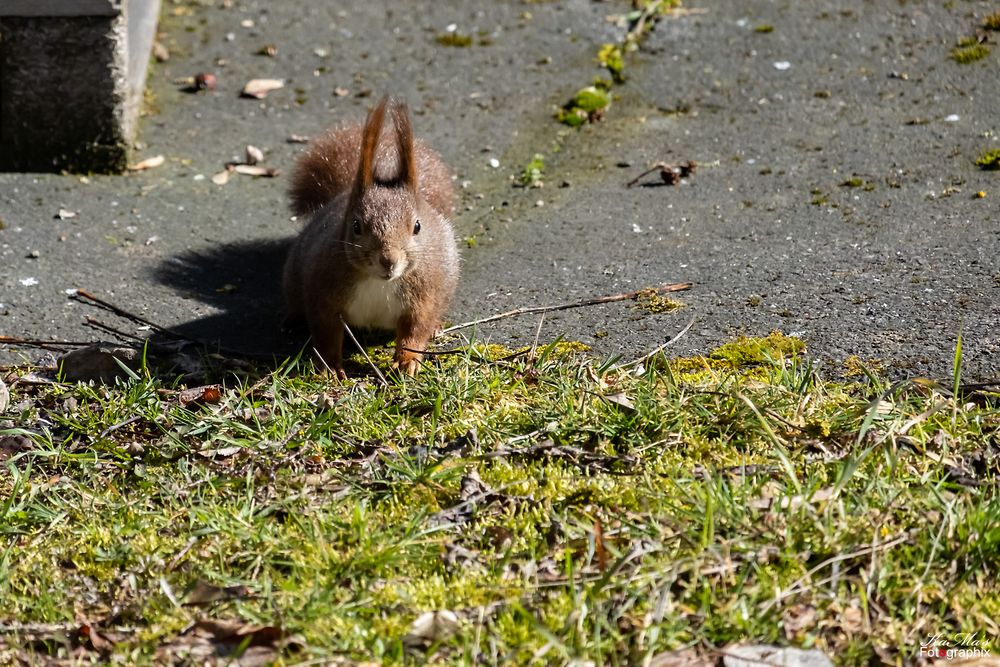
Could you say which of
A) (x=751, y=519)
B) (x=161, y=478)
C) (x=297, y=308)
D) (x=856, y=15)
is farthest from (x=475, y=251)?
(x=856, y=15)

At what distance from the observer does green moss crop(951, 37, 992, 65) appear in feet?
16.6

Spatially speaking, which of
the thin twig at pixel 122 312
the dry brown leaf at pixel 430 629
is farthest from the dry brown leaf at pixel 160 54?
the dry brown leaf at pixel 430 629

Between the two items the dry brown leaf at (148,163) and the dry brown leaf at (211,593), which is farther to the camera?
the dry brown leaf at (148,163)

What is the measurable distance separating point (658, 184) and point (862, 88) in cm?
118

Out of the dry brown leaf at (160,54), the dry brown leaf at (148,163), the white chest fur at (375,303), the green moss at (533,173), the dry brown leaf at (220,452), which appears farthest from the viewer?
the dry brown leaf at (160,54)

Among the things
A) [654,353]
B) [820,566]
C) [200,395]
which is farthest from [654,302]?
[820,566]

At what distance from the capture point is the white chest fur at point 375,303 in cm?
344

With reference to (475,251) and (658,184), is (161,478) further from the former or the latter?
(658,184)

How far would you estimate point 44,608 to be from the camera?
2271mm

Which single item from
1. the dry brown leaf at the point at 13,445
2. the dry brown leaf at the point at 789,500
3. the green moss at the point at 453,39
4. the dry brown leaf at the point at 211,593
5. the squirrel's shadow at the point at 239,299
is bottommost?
the squirrel's shadow at the point at 239,299

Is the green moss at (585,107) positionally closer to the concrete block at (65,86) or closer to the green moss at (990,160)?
the green moss at (990,160)

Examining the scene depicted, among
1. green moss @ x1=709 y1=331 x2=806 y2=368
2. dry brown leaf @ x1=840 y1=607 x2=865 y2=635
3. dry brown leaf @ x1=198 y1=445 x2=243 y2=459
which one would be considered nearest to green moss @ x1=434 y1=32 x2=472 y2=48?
green moss @ x1=709 y1=331 x2=806 y2=368

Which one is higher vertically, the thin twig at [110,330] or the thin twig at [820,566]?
the thin twig at [820,566]

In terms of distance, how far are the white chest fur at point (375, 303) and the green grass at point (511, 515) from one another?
39cm
